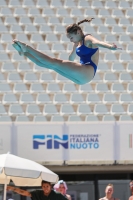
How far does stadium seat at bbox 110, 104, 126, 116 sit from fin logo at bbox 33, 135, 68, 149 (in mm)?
2026

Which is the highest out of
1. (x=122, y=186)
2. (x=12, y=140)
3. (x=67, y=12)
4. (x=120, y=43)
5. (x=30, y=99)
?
(x=67, y=12)

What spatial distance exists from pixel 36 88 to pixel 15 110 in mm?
982

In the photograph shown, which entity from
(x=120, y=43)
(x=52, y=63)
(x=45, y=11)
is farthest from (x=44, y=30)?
(x=52, y=63)

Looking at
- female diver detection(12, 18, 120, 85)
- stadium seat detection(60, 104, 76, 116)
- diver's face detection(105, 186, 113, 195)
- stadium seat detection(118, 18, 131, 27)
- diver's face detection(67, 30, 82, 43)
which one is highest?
stadium seat detection(118, 18, 131, 27)

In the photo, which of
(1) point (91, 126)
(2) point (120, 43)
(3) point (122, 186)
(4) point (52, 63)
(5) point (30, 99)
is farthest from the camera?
(2) point (120, 43)

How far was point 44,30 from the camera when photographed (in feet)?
55.1

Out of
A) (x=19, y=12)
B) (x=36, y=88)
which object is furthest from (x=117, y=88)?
(x=19, y=12)

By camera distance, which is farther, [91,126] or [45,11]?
Answer: [45,11]

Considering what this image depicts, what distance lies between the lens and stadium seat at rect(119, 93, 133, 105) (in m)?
14.8

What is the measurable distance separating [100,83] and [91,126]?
98.9 inches

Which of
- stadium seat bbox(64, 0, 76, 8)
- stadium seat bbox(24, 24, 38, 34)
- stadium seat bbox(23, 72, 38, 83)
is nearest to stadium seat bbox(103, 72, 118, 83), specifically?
Answer: stadium seat bbox(23, 72, 38, 83)

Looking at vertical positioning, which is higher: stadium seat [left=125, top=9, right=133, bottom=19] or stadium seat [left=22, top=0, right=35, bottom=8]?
stadium seat [left=22, top=0, right=35, bottom=8]

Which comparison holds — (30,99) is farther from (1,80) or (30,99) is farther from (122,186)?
(122,186)

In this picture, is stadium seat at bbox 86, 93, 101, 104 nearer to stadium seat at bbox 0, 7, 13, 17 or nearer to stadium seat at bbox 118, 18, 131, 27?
stadium seat at bbox 118, 18, 131, 27
